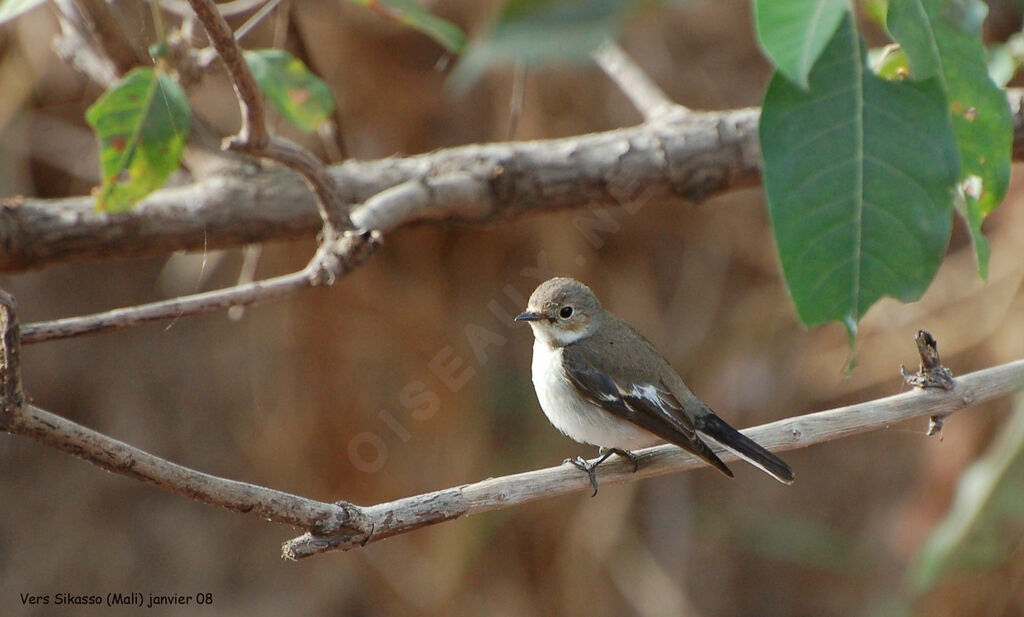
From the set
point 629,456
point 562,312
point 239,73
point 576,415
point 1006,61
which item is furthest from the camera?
point 562,312

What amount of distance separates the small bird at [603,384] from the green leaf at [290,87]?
0.86 m

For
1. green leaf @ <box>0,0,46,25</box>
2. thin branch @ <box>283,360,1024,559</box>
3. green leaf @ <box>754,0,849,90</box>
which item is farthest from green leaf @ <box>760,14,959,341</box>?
green leaf @ <box>0,0,46,25</box>

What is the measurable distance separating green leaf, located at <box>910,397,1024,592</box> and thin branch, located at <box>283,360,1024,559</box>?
0.49 m

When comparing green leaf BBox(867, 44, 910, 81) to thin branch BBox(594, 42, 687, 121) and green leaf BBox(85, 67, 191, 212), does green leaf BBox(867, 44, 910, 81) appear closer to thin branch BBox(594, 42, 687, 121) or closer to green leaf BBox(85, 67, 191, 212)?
thin branch BBox(594, 42, 687, 121)

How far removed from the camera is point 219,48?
200cm

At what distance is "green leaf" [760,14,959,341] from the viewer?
1.79 meters

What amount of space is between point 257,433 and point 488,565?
53.3 inches

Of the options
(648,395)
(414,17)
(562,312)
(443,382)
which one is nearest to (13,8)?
(414,17)

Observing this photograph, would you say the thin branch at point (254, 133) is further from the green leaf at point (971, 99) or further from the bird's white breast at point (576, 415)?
the green leaf at point (971, 99)

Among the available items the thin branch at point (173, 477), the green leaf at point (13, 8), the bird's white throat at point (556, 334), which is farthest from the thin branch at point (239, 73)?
the bird's white throat at point (556, 334)

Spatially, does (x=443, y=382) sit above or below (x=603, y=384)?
above

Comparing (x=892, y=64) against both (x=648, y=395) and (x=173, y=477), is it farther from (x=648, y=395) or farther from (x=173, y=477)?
(x=173, y=477)

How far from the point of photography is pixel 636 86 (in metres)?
3.34

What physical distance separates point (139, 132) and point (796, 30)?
1667 mm
